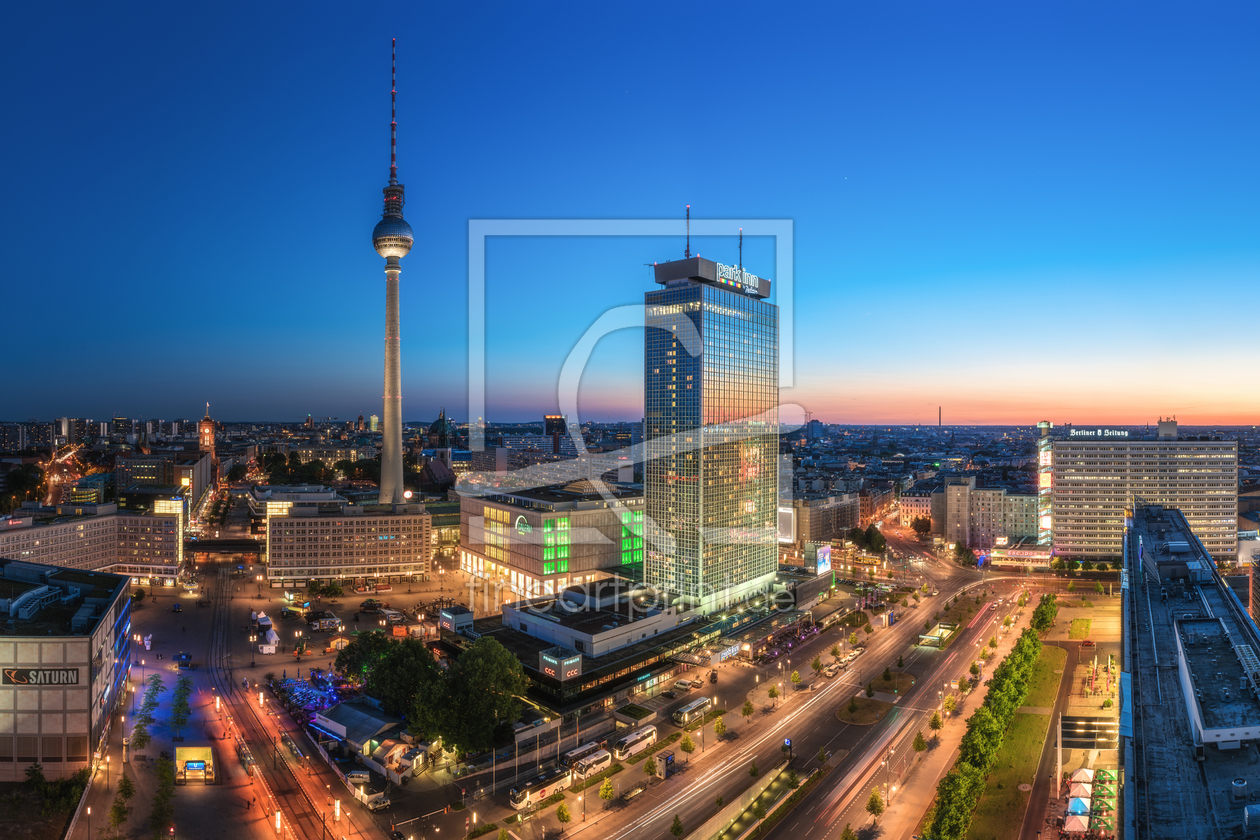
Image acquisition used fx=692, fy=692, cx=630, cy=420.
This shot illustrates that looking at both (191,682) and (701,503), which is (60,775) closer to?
(191,682)

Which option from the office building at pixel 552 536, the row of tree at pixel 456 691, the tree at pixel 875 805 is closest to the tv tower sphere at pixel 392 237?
the office building at pixel 552 536

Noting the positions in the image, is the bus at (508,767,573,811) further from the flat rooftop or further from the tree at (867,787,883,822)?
the flat rooftop

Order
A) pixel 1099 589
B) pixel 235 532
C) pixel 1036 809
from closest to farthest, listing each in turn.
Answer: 1. pixel 1036 809
2. pixel 1099 589
3. pixel 235 532

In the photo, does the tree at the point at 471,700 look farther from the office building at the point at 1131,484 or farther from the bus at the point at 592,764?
the office building at the point at 1131,484

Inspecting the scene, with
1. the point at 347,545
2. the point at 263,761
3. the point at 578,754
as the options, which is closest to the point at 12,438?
the point at 347,545

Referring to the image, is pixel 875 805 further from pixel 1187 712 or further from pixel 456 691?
pixel 456 691

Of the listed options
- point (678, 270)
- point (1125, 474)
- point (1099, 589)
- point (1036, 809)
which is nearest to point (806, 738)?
point (1036, 809)

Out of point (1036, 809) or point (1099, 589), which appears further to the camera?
point (1099, 589)
